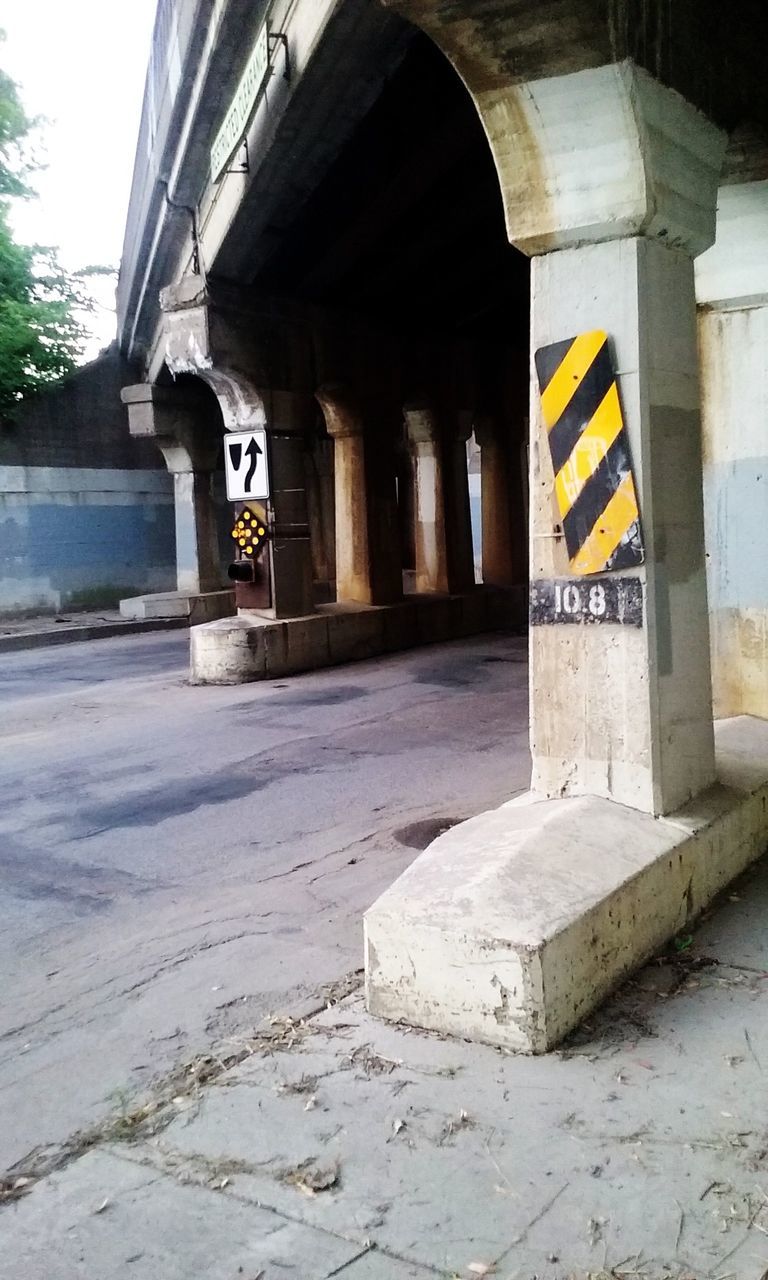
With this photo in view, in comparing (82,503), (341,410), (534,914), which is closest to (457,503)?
(341,410)

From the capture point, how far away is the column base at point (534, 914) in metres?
2.99

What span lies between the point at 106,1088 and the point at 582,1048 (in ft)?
4.66

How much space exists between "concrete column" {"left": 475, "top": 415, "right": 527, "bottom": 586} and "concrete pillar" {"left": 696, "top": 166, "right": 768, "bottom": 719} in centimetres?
1069

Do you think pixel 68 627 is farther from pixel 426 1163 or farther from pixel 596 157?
pixel 426 1163

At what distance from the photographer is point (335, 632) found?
40.9 feet

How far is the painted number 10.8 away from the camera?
13.3 ft

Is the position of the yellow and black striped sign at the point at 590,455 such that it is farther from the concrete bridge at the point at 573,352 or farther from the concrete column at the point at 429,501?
the concrete column at the point at 429,501

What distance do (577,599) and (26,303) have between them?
17.0 metres

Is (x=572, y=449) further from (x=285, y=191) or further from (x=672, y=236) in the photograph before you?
(x=285, y=191)

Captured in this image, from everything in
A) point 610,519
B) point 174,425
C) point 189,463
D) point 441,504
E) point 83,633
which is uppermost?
point 174,425

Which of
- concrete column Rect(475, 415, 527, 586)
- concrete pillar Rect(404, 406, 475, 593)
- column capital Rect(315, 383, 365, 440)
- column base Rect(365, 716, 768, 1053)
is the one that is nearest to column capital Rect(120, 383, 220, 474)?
concrete pillar Rect(404, 406, 475, 593)

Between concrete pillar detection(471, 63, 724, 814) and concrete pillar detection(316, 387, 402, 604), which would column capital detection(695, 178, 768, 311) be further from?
concrete pillar detection(316, 387, 402, 604)

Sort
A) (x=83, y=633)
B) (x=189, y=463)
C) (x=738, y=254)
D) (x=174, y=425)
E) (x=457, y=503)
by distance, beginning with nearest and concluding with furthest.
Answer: (x=738, y=254) → (x=457, y=503) → (x=83, y=633) → (x=174, y=425) → (x=189, y=463)

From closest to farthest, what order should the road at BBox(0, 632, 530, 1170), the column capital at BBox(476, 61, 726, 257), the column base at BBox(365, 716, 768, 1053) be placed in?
the column base at BBox(365, 716, 768, 1053)
the road at BBox(0, 632, 530, 1170)
the column capital at BBox(476, 61, 726, 257)
